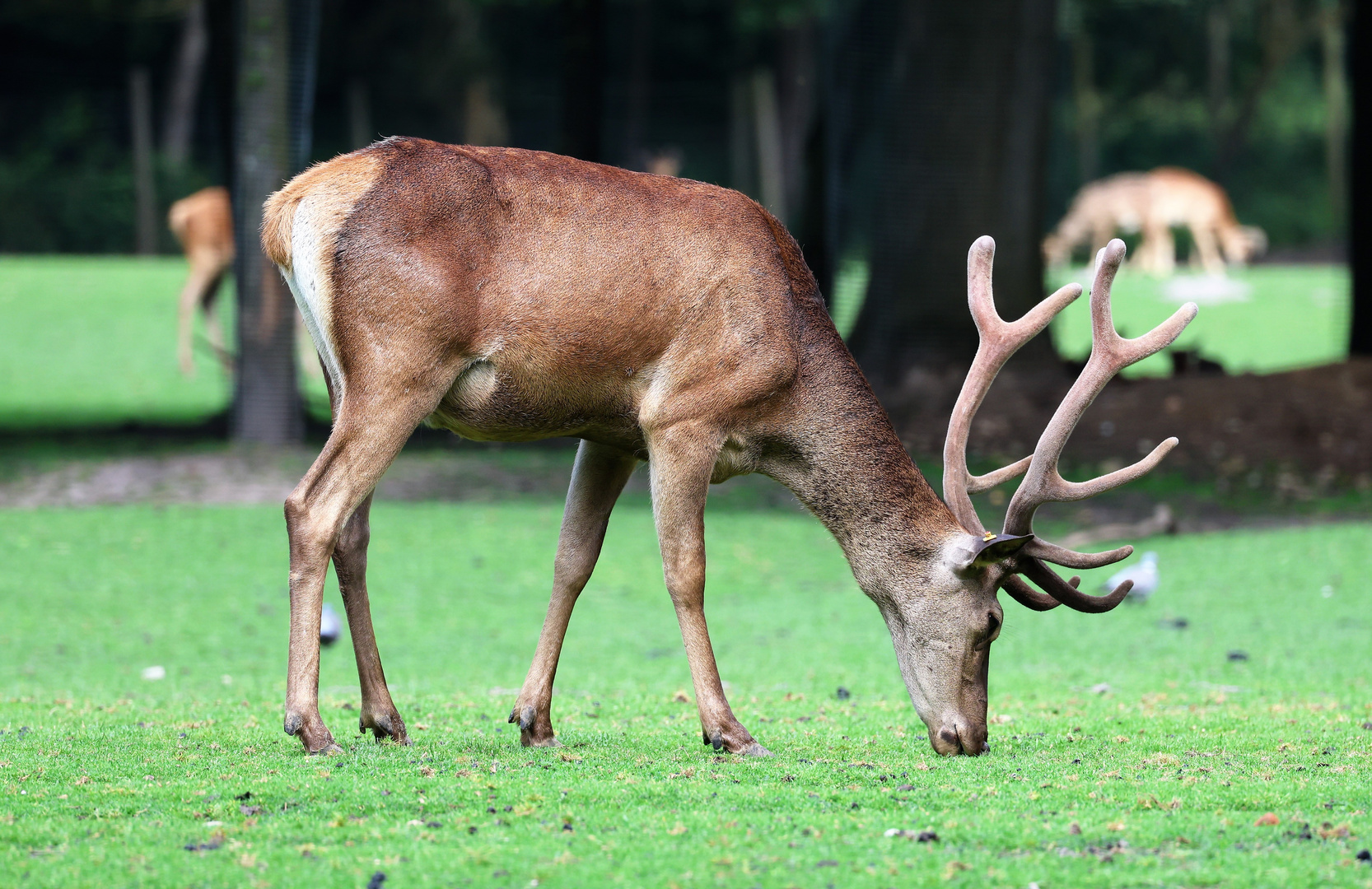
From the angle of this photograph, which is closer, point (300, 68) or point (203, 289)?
point (300, 68)

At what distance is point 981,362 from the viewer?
5840 mm

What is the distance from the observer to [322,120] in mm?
30875

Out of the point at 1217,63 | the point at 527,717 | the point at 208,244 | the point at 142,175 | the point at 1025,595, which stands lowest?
the point at 527,717

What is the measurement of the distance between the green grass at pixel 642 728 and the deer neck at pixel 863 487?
702 mm

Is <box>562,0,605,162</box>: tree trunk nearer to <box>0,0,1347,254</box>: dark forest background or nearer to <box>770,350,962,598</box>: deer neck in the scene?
<box>0,0,1347,254</box>: dark forest background

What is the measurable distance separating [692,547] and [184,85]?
1197 inches

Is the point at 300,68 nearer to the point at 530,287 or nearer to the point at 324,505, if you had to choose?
the point at 530,287

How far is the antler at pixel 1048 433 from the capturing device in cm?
552

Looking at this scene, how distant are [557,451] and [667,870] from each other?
37.6ft

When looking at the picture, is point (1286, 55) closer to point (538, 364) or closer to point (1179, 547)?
point (1179, 547)

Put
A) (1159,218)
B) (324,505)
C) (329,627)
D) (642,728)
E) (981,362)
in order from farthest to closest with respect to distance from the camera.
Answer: (1159,218)
(329,627)
(642,728)
(981,362)
(324,505)

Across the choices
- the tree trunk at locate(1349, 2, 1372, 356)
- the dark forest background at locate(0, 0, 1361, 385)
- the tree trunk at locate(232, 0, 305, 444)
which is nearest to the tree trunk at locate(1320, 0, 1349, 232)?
the dark forest background at locate(0, 0, 1361, 385)

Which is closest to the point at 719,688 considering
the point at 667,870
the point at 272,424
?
the point at 667,870

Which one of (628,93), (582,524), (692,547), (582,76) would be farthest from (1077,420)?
(628,93)
